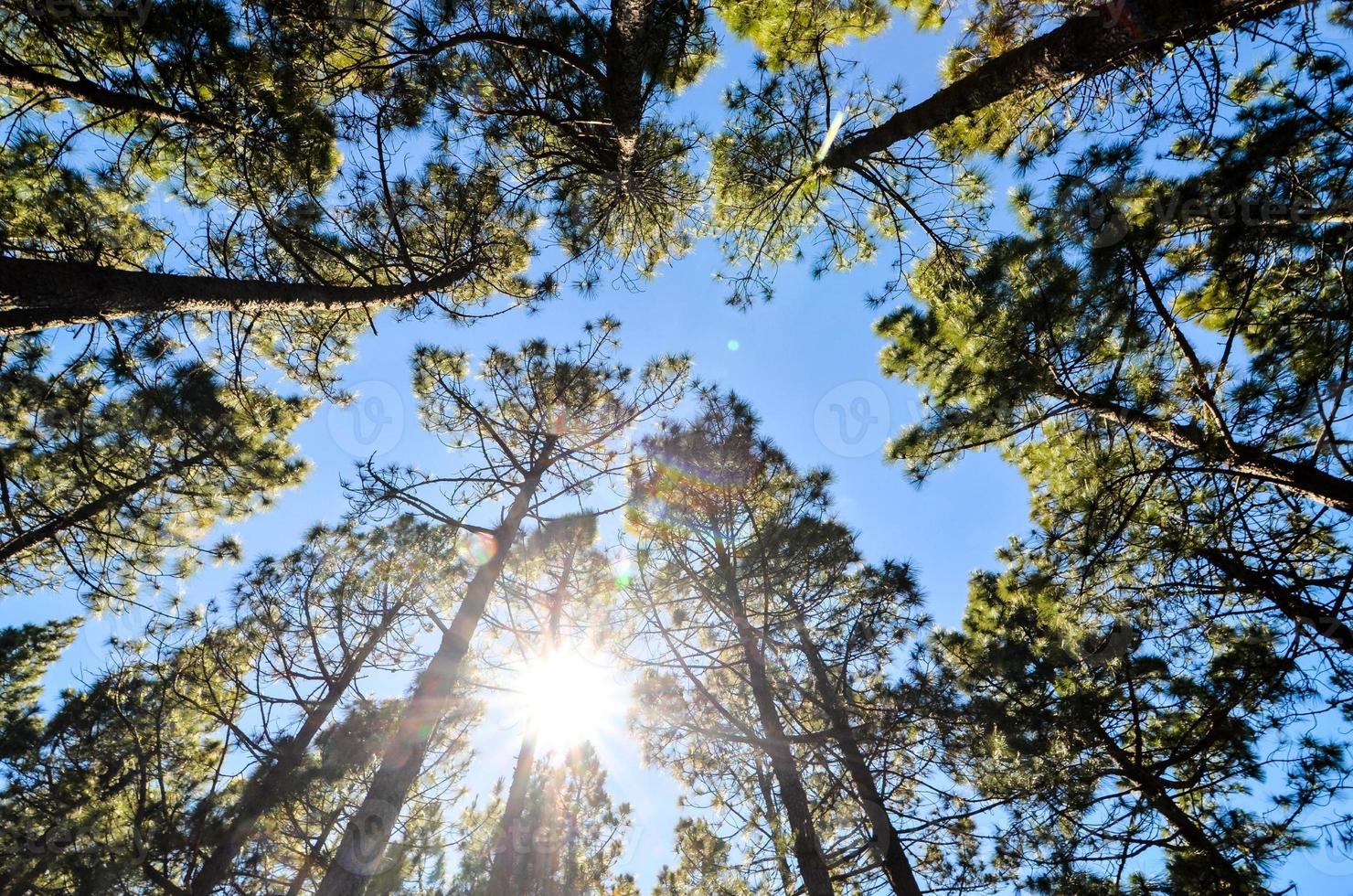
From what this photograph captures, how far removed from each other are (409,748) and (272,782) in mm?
2608

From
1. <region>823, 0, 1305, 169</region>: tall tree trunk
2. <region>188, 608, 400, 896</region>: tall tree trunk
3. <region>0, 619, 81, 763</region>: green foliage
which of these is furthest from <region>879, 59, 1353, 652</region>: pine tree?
<region>0, 619, 81, 763</region>: green foliage

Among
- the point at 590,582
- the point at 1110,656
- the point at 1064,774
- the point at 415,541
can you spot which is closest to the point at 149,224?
the point at 415,541

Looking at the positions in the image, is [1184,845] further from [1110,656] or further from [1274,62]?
[1274,62]

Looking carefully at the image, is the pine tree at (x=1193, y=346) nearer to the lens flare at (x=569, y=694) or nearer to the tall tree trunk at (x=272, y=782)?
the lens flare at (x=569, y=694)

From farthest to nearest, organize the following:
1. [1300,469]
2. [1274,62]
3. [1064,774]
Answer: [1064,774], [1274,62], [1300,469]

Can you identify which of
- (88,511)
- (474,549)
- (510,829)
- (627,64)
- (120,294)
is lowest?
(510,829)

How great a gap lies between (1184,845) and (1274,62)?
706cm

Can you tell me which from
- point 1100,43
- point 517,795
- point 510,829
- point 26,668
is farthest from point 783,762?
point 26,668

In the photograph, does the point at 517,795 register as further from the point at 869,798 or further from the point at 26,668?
the point at 26,668

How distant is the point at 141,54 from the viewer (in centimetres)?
423

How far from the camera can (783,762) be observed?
541cm

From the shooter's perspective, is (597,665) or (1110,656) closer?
(1110,656)

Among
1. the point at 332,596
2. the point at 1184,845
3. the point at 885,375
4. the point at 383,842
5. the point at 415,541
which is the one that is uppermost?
the point at 885,375

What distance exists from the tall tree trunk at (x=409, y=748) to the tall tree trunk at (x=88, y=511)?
2.82 meters
